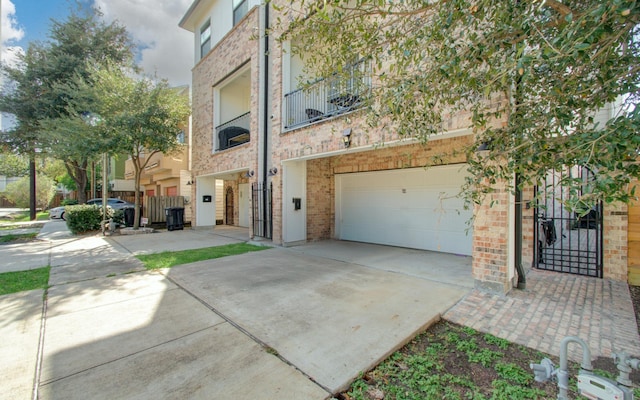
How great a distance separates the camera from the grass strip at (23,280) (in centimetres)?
457

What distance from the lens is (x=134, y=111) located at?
10.8 meters

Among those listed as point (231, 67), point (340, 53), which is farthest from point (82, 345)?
point (231, 67)

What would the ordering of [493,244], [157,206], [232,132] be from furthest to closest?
1. [157,206]
2. [232,132]
3. [493,244]

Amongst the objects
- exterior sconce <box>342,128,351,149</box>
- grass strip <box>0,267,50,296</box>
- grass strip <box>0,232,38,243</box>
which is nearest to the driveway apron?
grass strip <box>0,267,50,296</box>

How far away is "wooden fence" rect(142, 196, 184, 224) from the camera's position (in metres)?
13.2

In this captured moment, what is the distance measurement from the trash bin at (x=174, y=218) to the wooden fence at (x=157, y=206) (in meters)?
0.77

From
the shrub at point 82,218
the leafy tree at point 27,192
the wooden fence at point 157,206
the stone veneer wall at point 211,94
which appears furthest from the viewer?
the leafy tree at point 27,192

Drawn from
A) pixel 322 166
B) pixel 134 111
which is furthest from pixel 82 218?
pixel 322 166

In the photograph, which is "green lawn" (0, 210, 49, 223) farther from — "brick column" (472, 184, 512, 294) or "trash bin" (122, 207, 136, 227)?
"brick column" (472, 184, 512, 294)

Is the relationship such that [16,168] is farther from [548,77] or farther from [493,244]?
[548,77]

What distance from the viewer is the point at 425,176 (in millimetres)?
7602

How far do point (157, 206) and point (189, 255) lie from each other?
789 centimetres

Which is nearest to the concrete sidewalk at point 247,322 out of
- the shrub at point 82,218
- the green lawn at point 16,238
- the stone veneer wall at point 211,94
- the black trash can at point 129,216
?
the stone veneer wall at point 211,94

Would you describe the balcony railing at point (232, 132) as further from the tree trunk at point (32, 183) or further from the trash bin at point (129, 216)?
the tree trunk at point (32, 183)
